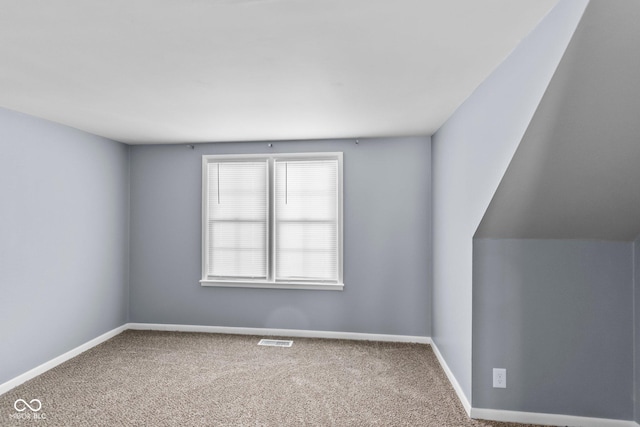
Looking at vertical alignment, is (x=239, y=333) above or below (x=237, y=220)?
below

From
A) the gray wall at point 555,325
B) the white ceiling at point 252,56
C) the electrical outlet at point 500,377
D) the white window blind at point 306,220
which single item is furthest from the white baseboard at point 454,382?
the white ceiling at point 252,56

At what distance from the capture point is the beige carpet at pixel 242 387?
8.26 feet

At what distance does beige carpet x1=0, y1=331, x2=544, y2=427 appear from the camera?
8.26 ft

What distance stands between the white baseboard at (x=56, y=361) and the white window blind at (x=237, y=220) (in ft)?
4.36

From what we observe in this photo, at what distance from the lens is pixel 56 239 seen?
11.1 feet

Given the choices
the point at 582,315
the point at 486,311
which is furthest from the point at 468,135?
the point at 582,315

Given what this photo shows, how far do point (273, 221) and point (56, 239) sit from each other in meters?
2.19

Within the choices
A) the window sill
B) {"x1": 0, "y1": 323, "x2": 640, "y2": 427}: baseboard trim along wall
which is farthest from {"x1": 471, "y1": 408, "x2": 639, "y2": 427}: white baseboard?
the window sill

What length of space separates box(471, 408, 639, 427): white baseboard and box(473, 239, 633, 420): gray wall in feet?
0.11

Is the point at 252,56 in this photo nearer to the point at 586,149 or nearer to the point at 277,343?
the point at 586,149

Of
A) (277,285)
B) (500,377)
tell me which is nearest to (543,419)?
(500,377)

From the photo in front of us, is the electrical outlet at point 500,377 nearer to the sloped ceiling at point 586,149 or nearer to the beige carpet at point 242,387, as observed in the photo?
the beige carpet at point 242,387

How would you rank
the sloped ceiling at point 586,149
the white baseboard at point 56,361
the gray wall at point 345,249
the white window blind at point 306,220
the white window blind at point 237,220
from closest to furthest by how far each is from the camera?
the sloped ceiling at point 586,149 < the white baseboard at point 56,361 < the gray wall at point 345,249 < the white window blind at point 306,220 < the white window blind at point 237,220

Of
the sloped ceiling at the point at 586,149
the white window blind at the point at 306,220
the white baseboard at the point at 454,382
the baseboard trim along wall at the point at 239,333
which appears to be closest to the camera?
the sloped ceiling at the point at 586,149
